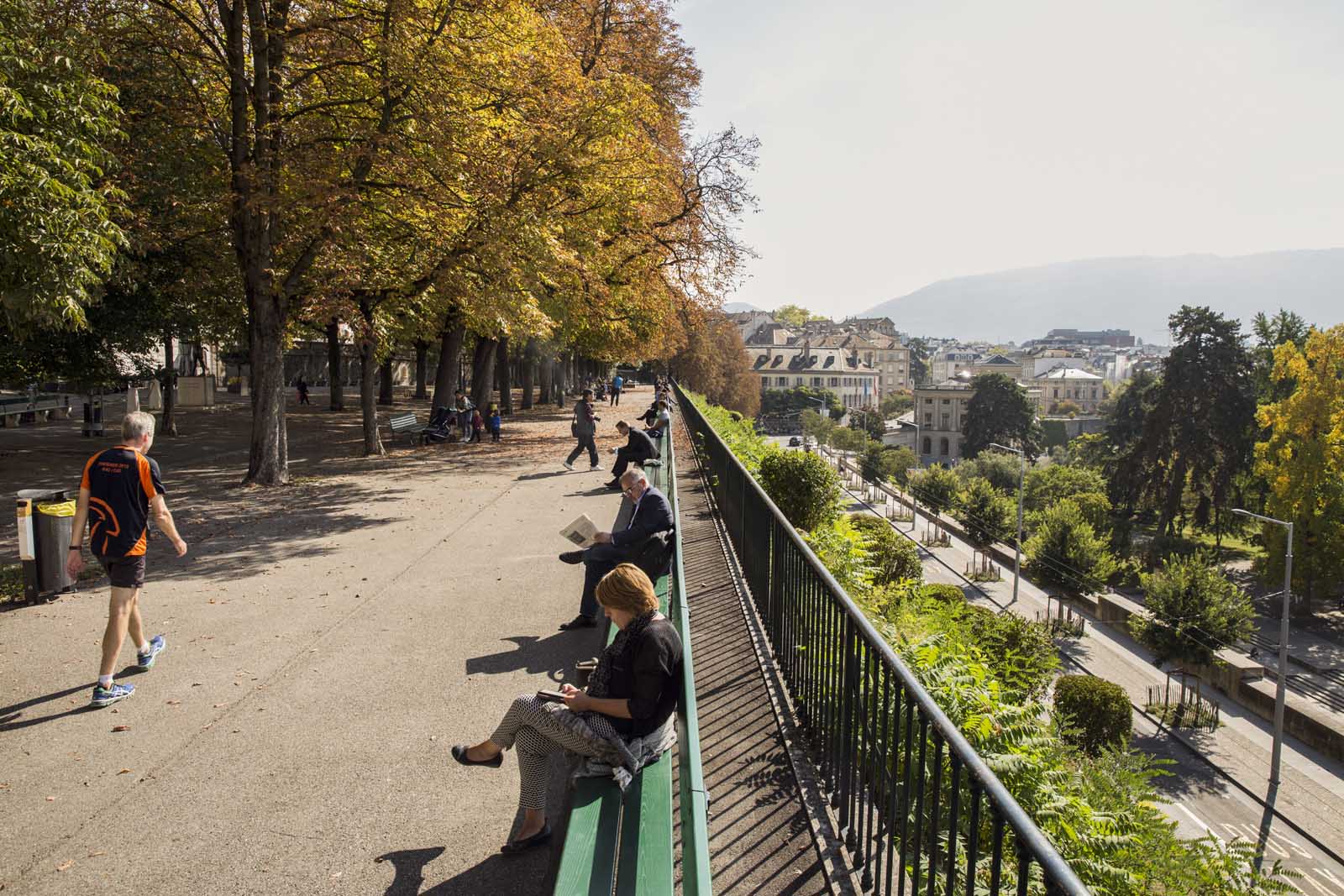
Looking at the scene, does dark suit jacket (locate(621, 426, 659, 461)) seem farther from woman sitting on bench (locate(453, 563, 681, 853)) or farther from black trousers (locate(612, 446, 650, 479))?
woman sitting on bench (locate(453, 563, 681, 853))

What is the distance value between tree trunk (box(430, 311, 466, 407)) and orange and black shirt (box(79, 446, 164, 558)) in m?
19.4

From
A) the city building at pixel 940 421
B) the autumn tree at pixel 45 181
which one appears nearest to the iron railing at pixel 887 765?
the autumn tree at pixel 45 181

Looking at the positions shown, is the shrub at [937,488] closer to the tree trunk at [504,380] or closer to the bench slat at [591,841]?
the tree trunk at [504,380]

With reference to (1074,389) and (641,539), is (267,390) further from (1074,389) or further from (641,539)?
(1074,389)

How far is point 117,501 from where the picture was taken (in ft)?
21.7

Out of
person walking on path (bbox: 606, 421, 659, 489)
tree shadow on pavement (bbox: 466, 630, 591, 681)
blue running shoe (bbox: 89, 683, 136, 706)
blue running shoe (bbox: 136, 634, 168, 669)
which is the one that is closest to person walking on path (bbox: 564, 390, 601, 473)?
person walking on path (bbox: 606, 421, 659, 489)

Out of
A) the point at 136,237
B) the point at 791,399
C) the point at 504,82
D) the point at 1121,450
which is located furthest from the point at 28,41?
the point at 791,399

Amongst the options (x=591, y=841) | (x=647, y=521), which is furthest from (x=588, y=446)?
(x=591, y=841)

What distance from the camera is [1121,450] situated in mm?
73938

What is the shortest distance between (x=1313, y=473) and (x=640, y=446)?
47334mm

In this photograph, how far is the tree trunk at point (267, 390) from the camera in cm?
1633

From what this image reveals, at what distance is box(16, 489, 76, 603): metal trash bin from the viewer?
29.0 feet

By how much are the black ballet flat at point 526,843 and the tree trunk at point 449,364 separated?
22146 millimetres

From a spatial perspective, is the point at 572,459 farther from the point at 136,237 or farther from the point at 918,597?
the point at 918,597
